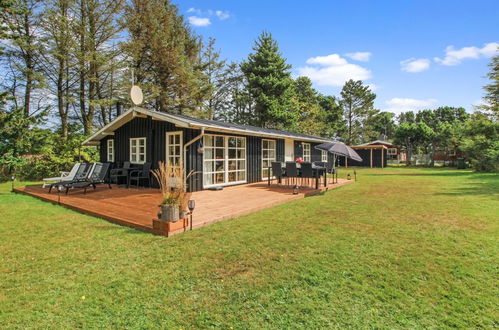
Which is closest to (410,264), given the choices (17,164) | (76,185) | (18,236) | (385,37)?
(18,236)

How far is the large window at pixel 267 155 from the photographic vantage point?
11.3 meters

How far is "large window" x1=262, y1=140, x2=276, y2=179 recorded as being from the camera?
37.1 ft

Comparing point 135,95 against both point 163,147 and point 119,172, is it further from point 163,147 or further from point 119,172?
point 119,172

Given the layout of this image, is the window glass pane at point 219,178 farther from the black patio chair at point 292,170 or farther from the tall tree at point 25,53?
the tall tree at point 25,53

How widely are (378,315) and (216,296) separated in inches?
55.3

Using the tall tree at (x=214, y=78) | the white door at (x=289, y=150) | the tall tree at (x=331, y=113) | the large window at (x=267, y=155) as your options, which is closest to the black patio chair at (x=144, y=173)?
the large window at (x=267, y=155)

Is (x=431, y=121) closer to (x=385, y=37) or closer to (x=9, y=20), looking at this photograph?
(x=385, y=37)

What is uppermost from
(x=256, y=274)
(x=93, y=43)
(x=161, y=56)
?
(x=161, y=56)

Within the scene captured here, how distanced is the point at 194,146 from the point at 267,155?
13.5 ft

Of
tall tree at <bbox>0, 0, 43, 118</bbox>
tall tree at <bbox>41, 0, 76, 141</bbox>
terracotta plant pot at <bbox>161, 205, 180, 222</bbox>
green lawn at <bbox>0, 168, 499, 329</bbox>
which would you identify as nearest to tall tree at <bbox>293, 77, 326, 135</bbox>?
tall tree at <bbox>41, 0, 76, 141</bbox>

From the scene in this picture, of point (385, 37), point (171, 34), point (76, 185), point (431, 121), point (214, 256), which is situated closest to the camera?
point (214, 256)

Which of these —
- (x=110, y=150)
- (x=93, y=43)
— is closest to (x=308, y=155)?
(x=110, y=150)

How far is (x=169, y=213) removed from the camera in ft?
13.6

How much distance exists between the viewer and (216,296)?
2.44 m
